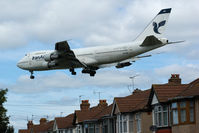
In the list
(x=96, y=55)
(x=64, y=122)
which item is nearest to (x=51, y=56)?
(x=96, y=55)

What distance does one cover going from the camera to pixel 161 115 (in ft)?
160

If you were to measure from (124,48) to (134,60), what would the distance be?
3887 mm

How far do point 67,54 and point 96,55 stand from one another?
2912 millimetres

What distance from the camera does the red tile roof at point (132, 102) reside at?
2165 inches

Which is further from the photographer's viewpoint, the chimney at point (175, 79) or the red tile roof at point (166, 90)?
the chimney at point (175, 79)

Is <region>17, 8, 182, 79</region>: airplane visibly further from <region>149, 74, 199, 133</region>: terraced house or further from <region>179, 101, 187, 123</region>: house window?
<region>179, 101, 187, 123</region>: house window

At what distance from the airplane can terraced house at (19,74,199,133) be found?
13.0 ft

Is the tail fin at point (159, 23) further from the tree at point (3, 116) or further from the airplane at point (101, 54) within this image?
the tree at point (3, 116)

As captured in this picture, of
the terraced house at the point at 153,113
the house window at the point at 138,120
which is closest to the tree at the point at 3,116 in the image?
the terraced house at the point at 153,113

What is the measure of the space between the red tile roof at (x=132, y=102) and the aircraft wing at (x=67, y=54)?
5.84 metres

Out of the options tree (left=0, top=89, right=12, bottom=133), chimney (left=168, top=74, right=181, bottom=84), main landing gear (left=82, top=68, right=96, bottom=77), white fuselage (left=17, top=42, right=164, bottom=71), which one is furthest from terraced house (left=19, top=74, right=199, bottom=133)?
tree (left=0, top=89, right=12, bottom=133)

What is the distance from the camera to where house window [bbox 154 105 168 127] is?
4830cm

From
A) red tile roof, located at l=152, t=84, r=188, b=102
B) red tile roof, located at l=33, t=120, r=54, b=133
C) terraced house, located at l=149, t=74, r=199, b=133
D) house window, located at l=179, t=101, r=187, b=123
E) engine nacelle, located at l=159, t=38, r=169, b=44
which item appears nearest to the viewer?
terraced house, located at l=149, t=74, r=199, b=133

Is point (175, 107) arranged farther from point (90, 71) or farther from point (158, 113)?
point (90, 71)
